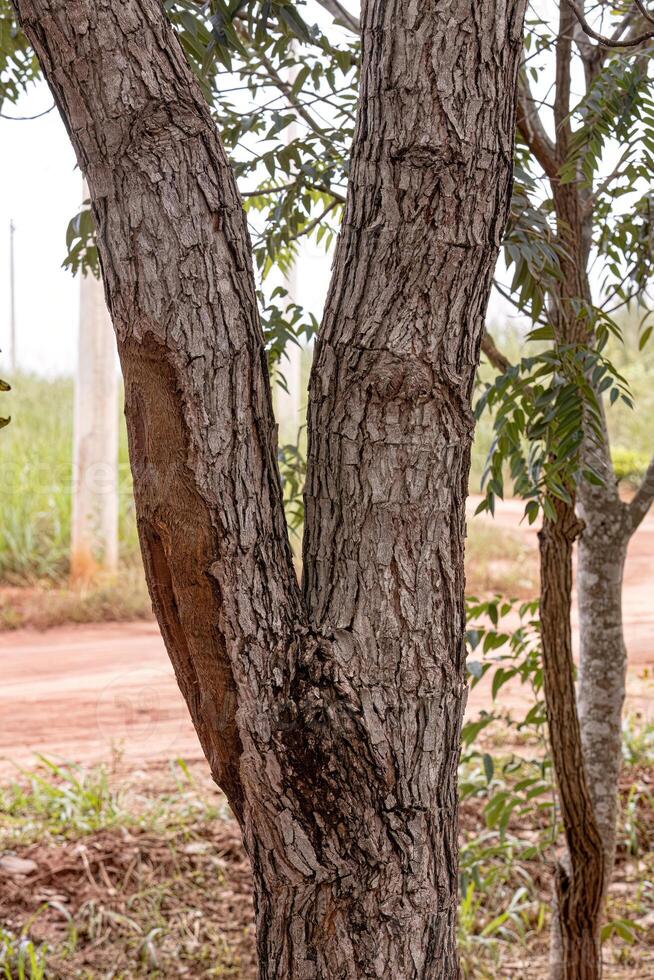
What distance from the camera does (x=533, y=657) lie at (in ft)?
7.60

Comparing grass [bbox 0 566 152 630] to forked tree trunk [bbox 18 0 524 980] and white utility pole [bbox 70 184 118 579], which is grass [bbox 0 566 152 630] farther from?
forked tree trunk [bbox 18 0 524 980]

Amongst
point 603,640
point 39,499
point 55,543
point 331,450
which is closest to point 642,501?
point 603,640

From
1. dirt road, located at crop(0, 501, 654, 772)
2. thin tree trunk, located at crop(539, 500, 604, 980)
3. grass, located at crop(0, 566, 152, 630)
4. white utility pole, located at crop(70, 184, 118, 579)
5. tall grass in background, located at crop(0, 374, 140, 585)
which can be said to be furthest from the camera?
tall grass in background, located at crop(0, 374, 140, 585)

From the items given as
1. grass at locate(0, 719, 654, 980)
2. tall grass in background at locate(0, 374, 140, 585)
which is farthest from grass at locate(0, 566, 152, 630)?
grass at locate(0, 719, 654, 980)

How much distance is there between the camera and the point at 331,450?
1.22 meters

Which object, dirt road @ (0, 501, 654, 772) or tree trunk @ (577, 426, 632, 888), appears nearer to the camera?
tree trunk @ (577, 426, 632, 888)

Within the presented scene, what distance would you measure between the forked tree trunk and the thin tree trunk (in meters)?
0.76

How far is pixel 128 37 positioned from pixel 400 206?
1.25ft

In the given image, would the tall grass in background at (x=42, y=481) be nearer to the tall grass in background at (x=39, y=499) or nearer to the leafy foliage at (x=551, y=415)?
the tall grass in background at (x=39, y=499)

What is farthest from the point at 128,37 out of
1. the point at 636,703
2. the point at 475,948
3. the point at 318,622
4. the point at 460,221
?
the point at 636,703

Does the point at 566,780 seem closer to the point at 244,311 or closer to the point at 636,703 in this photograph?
the point at 244,311

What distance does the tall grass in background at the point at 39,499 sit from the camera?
7598mm

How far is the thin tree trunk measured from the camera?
76.2 inches

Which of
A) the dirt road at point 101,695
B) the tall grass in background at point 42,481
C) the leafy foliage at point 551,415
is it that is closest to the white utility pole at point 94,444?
the tall grass in background at point 42,481
